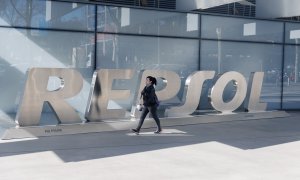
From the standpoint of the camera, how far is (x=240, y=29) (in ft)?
68.1

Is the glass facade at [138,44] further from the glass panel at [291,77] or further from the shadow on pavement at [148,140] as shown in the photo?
the shadow on pavement at [148,140]

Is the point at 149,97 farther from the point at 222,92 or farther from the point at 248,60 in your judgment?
the point at 248,60

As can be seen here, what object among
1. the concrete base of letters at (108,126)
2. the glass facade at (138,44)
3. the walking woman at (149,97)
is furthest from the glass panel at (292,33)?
the walking woman at (149,97)

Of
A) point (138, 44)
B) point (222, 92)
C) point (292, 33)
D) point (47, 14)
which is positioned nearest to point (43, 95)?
point (47, 14)

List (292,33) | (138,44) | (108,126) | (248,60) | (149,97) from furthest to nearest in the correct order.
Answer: (292,33) < (248,60) < (138,44) < (108,126) < (149,97)

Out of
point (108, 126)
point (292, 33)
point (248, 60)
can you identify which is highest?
point (292, 33)

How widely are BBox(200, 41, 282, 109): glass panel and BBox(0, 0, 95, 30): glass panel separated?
17.5ft

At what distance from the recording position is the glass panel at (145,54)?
59.6 ft

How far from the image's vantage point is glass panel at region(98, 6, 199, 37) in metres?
18.1

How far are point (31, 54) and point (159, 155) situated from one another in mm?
8605

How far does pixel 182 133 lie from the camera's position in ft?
45.0

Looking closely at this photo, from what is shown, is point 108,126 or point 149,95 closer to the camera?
point 149,95

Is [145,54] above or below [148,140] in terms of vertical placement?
above

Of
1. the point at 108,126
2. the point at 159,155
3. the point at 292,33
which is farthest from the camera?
the point at 292,33
